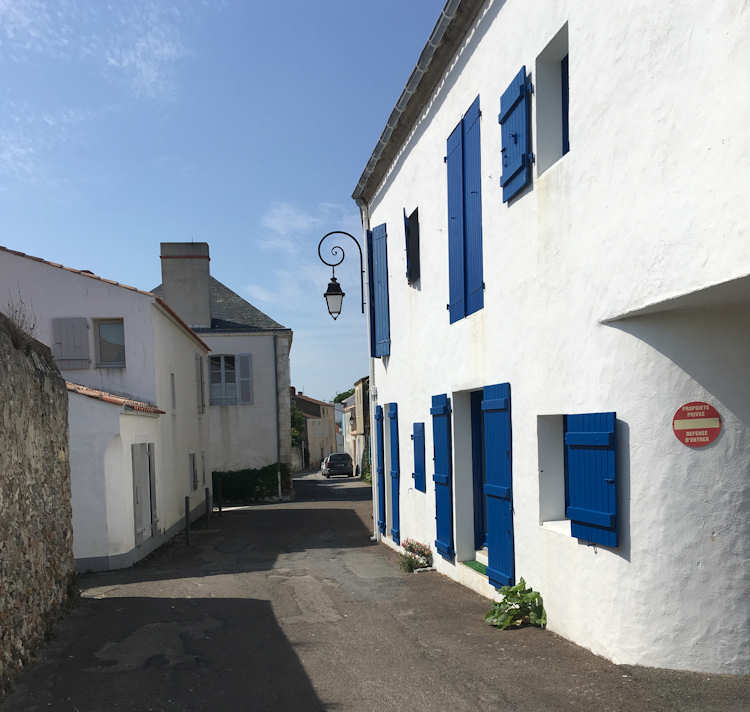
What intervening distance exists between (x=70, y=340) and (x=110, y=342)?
0.74 meters

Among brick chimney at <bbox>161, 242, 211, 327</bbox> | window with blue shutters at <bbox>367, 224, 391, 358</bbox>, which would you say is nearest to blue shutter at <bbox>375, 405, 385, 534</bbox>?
window with blue shutters at <bbox>367, 224, 391, 358</bbox>

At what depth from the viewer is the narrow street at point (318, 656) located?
4930 millimetres

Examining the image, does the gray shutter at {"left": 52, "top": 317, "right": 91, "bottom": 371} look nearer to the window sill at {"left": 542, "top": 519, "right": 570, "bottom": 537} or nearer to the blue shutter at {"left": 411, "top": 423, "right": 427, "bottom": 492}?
the blue shutter at {"left": 411, "top": 423, "right": 427, "bottom": 492}

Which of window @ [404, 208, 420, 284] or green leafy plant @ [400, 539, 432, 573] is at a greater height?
window @ [404, 208, 420, 284]

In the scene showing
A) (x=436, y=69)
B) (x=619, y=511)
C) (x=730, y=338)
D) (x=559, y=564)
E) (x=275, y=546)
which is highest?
(x=436, y=69)

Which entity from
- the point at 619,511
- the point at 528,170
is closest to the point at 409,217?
the point at 528,170

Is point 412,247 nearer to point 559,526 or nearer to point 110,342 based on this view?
point 559,526

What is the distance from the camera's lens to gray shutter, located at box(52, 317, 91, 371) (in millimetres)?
14609

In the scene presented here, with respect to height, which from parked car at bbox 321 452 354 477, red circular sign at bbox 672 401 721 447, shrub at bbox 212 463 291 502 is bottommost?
parked car at bbox 321 452 354 477

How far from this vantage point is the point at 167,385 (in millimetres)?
16344

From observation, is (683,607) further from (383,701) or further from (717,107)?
(717,107)

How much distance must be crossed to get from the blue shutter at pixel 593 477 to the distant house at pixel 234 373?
22313 mm

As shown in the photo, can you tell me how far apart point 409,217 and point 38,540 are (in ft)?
22.3

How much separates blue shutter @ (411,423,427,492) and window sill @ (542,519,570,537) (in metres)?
4.17
